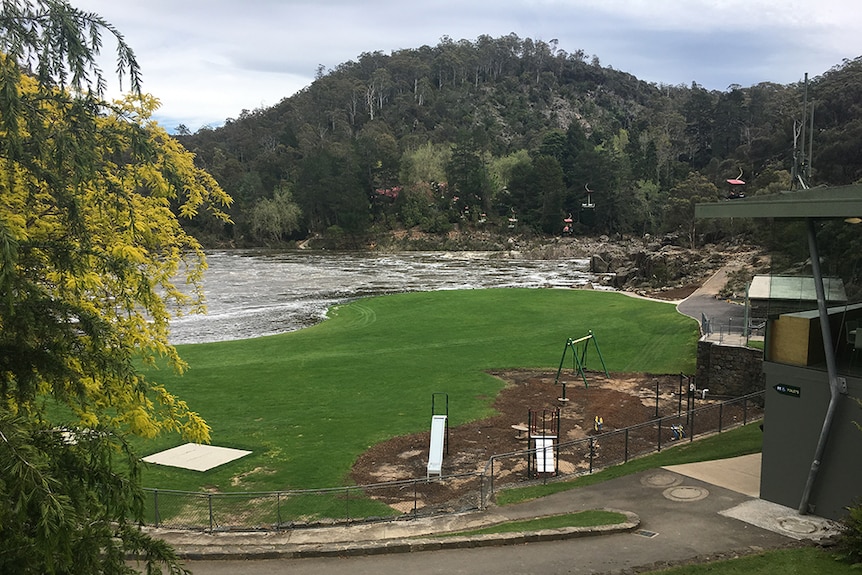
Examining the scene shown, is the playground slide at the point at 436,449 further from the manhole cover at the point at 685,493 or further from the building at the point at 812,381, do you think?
the building at the point at 812,381

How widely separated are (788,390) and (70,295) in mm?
13592

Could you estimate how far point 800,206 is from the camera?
42.8 feet

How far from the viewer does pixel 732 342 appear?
26922mm

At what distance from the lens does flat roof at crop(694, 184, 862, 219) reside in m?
12.4

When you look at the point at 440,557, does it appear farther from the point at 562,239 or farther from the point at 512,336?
the point at 562,239


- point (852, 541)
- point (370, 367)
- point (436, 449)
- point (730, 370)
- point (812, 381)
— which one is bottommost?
point (370, 367)

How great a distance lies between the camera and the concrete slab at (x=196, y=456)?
63.1 ft

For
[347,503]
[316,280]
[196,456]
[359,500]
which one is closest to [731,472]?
[359,500]

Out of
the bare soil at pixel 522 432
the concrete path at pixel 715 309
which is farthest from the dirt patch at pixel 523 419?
the concrete path at pixel 715 309

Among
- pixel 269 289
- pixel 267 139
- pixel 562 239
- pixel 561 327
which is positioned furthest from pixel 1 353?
pixel 267 139

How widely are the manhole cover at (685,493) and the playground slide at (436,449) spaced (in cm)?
570

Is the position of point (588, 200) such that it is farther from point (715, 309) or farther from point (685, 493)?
point (685, 493)

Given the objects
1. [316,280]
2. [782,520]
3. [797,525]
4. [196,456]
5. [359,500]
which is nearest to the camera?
[797,525]

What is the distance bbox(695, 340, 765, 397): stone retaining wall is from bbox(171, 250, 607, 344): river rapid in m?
22.2
